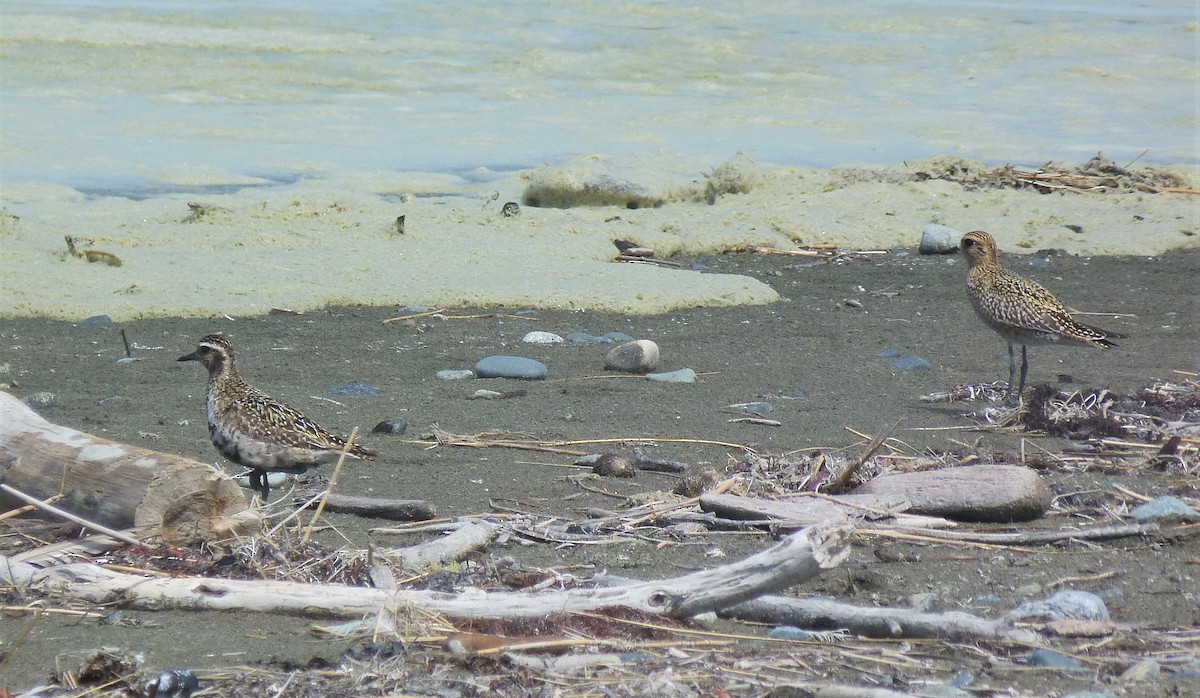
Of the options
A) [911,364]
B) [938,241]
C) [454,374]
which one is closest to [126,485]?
[454,374]

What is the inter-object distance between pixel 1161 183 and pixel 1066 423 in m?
8.68

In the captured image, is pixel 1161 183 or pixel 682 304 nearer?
pixel 682 304

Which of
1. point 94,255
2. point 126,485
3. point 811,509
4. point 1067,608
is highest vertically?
point 126,485

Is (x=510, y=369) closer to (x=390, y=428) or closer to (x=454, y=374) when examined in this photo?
(x=454, y=374)

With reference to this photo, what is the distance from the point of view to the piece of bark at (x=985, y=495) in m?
5.36

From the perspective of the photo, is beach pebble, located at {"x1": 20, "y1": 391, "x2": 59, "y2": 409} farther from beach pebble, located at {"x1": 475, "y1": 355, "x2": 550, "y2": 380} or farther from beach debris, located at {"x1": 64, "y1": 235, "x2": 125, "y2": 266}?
beach debris, located at {"x1": 64, "y1": 235, "x2": 125, "y2": 266}

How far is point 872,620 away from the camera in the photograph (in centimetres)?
411

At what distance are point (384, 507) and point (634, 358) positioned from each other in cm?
316

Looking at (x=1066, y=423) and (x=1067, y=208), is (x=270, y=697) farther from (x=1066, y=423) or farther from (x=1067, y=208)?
(x=1067, y=208)

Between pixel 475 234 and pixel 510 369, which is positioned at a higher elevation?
pixel 475 234

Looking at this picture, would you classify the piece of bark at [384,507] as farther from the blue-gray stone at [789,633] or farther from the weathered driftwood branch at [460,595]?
the blue-gray stone at [789,633]

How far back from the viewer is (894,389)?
8.07m

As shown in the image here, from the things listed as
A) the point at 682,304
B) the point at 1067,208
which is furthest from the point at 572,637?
the point at 1067,208

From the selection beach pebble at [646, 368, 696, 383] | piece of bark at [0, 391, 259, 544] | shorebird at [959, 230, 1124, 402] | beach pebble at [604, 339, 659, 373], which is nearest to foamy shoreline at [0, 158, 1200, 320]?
beach pebble at [604, 339, 659, 373]
